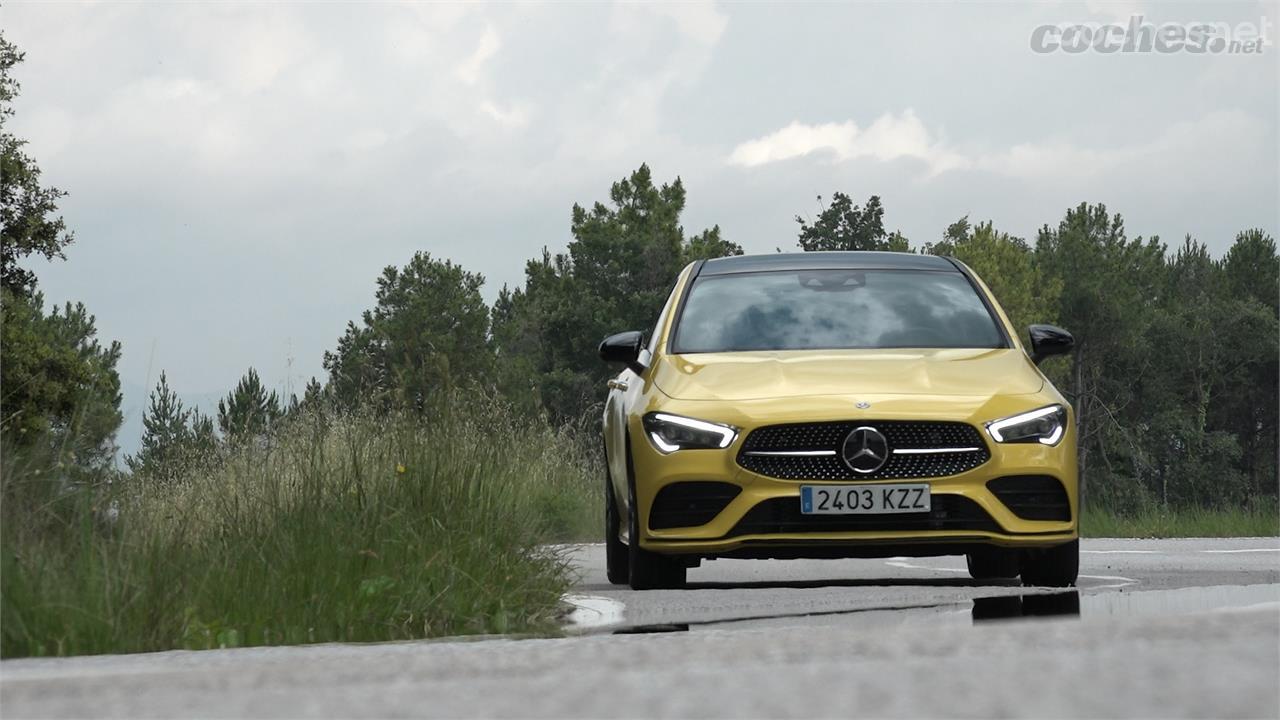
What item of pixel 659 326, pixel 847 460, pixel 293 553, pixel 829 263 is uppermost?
pixel 829 263

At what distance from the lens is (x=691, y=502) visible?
28.4 ft

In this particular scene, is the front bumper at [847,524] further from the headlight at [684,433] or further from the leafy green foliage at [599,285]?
the leafy green foliage at [599,285]

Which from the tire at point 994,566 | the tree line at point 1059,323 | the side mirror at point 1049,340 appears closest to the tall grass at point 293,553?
the tire at point 994,566

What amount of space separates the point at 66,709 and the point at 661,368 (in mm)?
5504

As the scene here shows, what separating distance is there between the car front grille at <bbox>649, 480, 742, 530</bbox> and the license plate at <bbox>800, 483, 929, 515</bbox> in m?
0.33

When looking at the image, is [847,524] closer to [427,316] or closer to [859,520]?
[859,520]

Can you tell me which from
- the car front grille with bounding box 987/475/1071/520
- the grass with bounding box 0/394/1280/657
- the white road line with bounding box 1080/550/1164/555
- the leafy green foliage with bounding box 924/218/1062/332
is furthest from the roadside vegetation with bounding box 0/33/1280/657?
the leafy green foliage with bounding box 924/218/1062/332

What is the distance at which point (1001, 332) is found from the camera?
9.88 m

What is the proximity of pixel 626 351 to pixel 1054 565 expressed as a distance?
2.40 m

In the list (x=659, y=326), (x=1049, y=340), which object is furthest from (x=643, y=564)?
(x=1049, y=340)

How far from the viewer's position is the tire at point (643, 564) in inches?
352

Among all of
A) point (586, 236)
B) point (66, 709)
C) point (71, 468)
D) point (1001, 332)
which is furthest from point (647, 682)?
point (586, 236)

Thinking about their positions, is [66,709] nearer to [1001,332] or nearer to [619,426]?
[619,426]

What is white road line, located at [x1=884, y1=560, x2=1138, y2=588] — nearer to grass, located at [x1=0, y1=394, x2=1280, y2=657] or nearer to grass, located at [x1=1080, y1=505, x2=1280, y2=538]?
grass, located at [x1=0, y1=394, x2=1280, y2=657]
